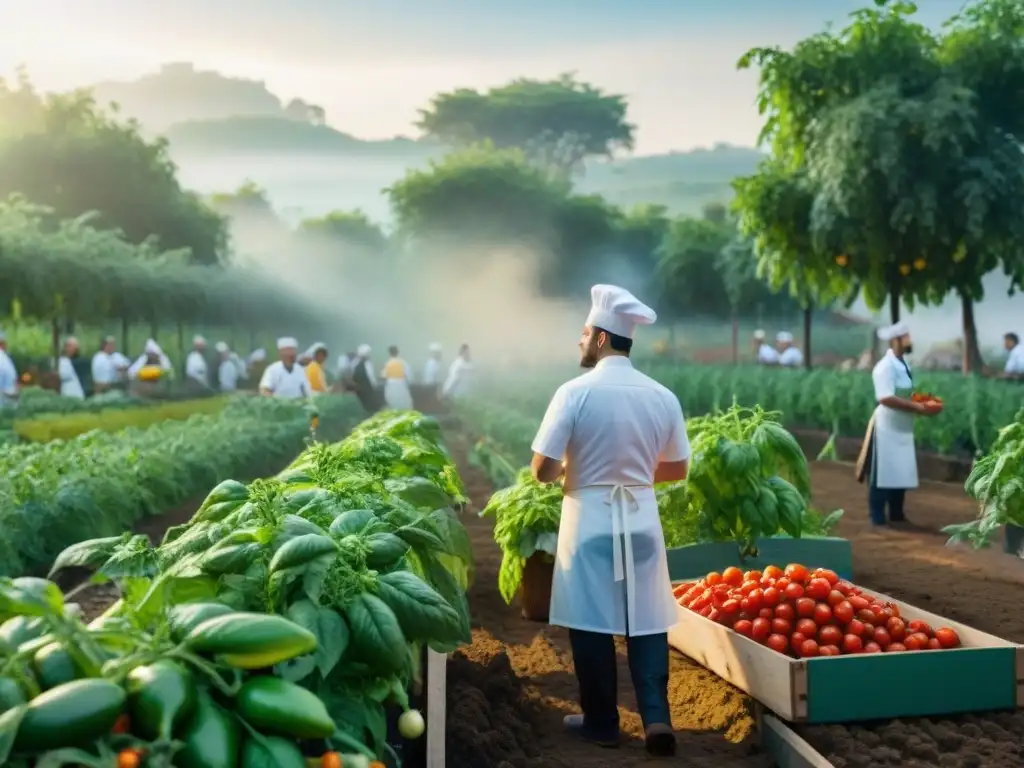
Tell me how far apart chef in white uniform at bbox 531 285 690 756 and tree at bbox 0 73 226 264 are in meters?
45.3

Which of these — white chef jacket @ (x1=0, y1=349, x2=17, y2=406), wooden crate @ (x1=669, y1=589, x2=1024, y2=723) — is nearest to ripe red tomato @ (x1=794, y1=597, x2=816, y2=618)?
wooden crate @ (x1=669, y1=589, x2=1024, y2=723)

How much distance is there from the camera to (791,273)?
20719 mm

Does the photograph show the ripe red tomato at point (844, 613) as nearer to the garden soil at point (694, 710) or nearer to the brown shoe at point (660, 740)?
the garden soil at point (694, 710)

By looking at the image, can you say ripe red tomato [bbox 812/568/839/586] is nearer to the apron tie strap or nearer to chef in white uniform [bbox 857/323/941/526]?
the apron tie strap

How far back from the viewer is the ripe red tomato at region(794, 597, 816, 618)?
514 centimetres

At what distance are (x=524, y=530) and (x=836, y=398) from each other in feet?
40.0

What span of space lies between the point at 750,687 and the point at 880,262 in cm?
1556

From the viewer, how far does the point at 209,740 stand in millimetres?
2045

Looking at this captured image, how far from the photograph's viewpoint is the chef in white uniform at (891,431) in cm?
1067

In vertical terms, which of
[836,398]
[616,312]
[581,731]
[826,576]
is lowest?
[836,398]

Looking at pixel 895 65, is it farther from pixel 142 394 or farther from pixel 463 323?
pixel 463 323

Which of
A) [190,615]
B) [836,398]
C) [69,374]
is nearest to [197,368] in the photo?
[69,374]

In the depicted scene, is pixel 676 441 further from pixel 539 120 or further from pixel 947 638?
pixel 539 120

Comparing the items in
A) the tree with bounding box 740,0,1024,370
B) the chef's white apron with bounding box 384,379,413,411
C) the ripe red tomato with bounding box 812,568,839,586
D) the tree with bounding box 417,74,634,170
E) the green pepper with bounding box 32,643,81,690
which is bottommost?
the chef's white apron with bounding box 384,379,413,411
